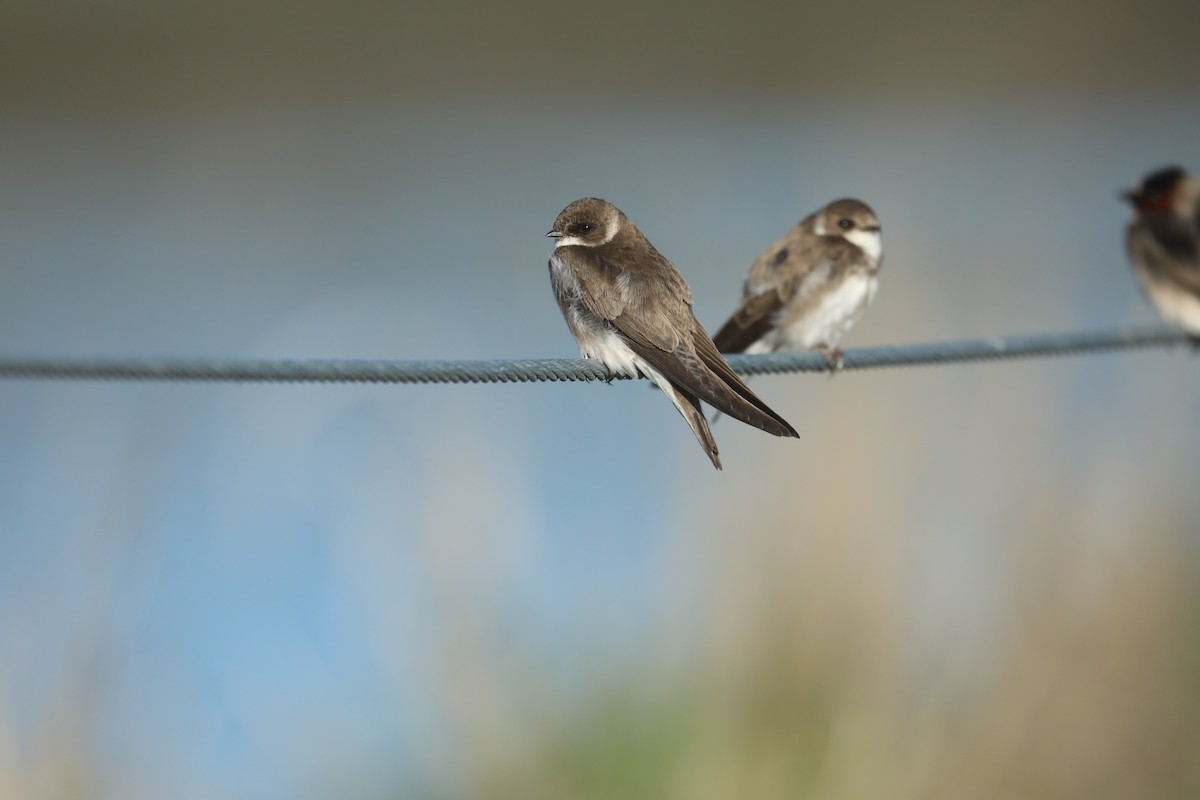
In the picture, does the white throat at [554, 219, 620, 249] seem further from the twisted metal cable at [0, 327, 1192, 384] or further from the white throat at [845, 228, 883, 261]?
the white throat at [845, 228, 883, 261]

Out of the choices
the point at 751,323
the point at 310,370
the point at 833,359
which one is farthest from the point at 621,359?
the point at 751,323

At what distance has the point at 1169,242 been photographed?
468 cm

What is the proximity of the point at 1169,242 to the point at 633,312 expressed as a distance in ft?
9.91

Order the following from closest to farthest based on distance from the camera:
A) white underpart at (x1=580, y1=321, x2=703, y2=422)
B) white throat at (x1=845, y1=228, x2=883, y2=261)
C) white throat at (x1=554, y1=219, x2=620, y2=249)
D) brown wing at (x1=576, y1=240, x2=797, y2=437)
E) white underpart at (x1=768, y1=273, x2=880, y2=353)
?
brown wing at (x1=576, y1=240, x2=797, y2=437) < white underpart at (x1=580, y1=321, x2=703, y2=422) < white throat at (x1=554, y1=219, x2=620, y2=249) < white underpart at (x1=768, y1=273, x2=880, y2=353) < white throat at (x1=845, y1=228, x2=883, y2=261)

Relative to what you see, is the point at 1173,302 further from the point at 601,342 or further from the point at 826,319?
the point at 601,342

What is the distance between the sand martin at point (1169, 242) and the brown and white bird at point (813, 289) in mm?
1406

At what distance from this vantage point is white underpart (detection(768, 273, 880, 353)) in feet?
11.7

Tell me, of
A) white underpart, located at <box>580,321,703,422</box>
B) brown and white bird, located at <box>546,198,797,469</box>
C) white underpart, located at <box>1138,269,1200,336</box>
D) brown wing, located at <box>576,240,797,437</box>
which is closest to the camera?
brown wing, located at <box>576,240,797,437</box>

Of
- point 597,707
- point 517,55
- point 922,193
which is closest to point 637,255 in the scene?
point 597,707


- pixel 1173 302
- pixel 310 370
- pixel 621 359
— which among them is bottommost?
pixel 310 370

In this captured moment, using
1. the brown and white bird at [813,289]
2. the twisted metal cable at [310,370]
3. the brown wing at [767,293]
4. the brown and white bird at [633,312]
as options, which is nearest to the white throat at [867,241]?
the brown and white bird at [813,289]

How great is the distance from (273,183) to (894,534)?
6499mm

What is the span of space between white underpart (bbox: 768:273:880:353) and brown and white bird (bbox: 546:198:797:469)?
93 cm

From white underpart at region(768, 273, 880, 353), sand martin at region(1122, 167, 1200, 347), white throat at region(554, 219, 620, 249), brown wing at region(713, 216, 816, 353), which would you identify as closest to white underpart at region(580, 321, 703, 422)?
white throat at region(554, 219, 620, 249)
